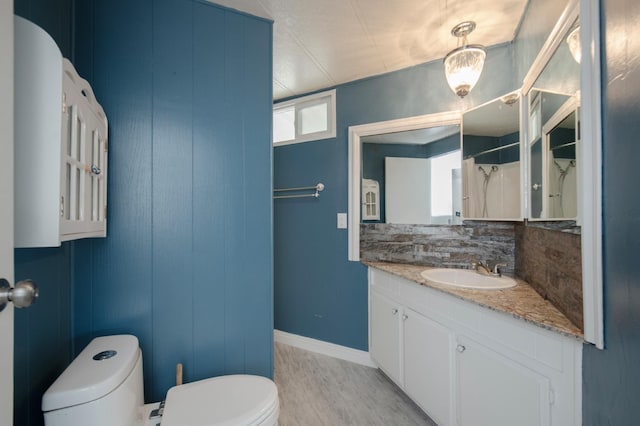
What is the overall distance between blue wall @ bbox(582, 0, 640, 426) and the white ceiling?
98 cm

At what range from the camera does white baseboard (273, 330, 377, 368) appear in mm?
2281

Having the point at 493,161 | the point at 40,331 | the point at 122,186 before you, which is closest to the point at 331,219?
the point at 493,161

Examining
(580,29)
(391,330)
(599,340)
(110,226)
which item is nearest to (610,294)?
(599,340)

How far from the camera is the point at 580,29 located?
34.2 inches

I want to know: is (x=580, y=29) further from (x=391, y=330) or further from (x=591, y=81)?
(x=391, y=330)

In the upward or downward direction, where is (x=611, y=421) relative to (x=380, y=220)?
downward

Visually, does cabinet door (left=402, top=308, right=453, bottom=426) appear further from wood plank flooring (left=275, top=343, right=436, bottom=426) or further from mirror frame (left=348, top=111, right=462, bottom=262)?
mirror frame (left=348, top=111, right=462, bottom=262)

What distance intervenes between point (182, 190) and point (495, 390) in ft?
5.47

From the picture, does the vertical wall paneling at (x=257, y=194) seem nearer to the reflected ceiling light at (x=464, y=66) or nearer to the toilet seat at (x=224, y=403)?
the toilet seat at (x=224, y=403)

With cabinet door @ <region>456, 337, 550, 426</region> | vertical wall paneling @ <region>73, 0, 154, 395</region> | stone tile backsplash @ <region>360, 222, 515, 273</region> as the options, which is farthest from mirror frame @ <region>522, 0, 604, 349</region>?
vertical wall paneling @ <region>73, 0, 154, 395</region>

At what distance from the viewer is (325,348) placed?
8.05 feet

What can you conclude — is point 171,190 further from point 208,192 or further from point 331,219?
point 331,219

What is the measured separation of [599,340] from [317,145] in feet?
6.90

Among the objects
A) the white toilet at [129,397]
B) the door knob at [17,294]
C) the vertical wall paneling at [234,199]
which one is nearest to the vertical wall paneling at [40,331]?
the white toilet at [129,397]
